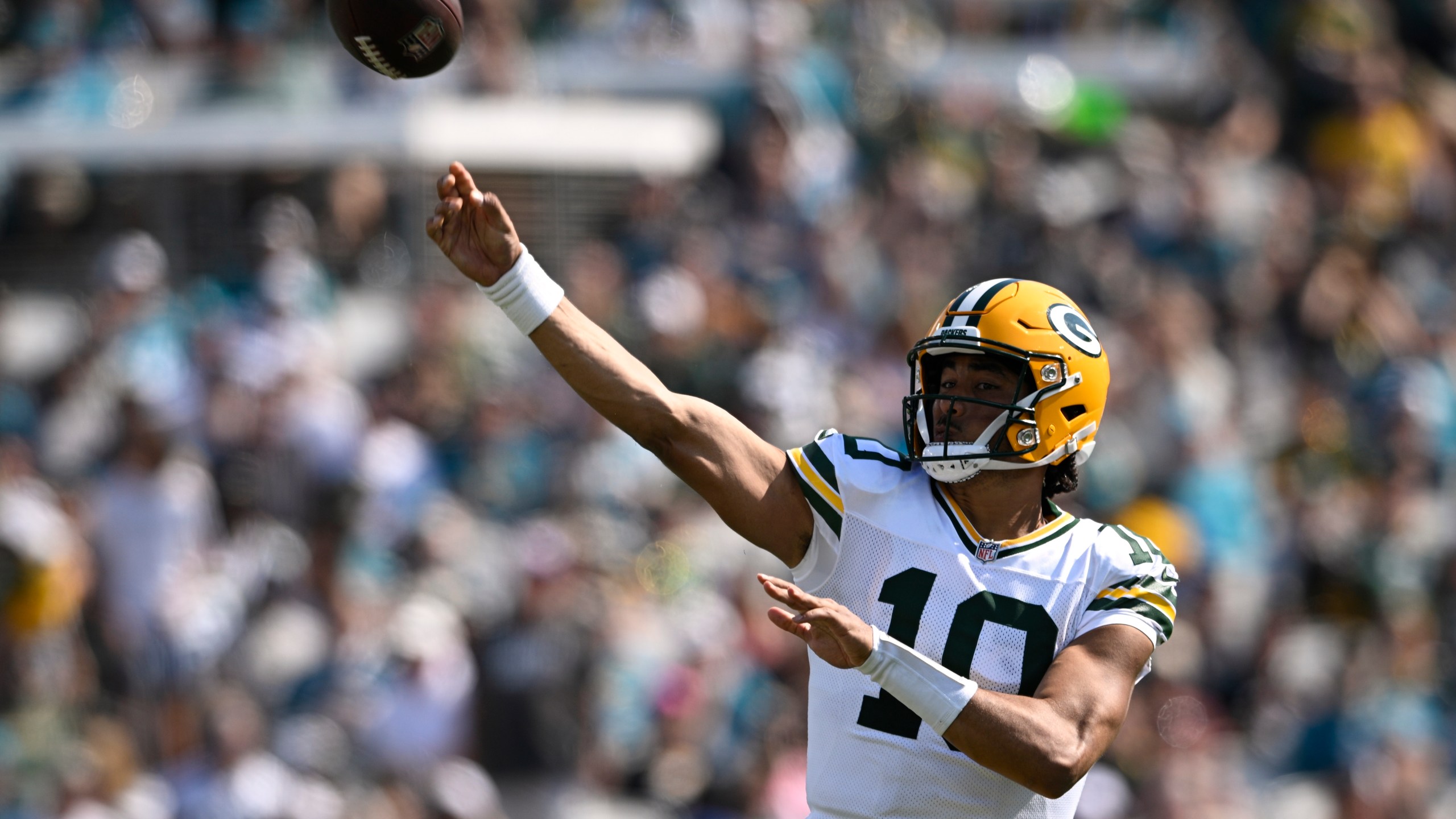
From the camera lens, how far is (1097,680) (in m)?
3.86

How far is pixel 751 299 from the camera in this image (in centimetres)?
1033

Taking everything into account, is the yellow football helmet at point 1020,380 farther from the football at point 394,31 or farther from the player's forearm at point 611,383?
the football at point 394,31

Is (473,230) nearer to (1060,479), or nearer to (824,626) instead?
(824,626)

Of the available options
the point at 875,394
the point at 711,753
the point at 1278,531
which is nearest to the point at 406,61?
the point at 711,753

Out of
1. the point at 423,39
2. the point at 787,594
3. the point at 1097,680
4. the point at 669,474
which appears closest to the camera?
the point at 787,594

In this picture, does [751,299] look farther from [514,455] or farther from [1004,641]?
[1004,641]

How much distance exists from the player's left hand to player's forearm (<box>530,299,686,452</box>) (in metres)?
0.60

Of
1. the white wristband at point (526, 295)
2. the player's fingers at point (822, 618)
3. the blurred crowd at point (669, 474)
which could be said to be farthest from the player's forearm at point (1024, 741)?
the blurred crowd at point (669, 474)

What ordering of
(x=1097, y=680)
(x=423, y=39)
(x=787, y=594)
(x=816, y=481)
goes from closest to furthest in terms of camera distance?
(x=787, y=594)
(x=1097, y=680)
(x=816, y=481)
(x=423, y=39)

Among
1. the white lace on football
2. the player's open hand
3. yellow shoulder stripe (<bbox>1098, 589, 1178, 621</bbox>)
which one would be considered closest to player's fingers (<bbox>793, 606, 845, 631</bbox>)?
yellow shoulder stripe (<bbox>1098, 589, 1178, 621</bbox>)

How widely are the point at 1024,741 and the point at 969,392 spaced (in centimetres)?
89

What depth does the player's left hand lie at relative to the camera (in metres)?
3.49

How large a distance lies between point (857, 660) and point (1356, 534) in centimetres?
656

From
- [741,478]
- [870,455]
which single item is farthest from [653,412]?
[870,455]
